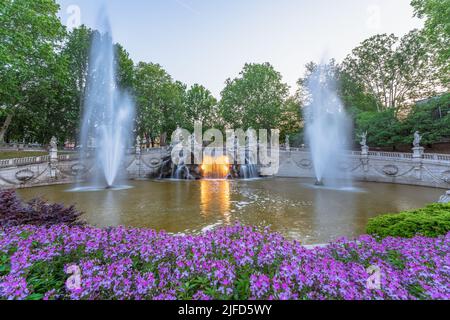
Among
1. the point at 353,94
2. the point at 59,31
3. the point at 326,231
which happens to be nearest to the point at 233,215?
the point at 326,231

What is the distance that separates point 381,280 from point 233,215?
710 centimetres

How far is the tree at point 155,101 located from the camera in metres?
34.8

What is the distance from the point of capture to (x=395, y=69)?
29.3 meters

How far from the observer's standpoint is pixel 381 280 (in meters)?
2.40

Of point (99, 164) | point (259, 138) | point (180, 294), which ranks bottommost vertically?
point (180, 294)

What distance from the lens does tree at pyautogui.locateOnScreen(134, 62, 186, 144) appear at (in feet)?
114

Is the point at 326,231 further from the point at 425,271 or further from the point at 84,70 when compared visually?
the point at 84,70

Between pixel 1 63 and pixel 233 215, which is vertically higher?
pixel 1 63

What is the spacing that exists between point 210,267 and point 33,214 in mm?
4742

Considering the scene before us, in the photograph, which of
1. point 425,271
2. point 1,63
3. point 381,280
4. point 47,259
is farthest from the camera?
point 1,63

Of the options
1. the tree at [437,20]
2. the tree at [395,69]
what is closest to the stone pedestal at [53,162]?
the tree at [437,20]

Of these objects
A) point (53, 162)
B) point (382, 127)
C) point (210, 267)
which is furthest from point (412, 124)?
point (53, 162)

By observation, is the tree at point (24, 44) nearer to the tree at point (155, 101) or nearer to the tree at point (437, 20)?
the tree at point (155, 101)

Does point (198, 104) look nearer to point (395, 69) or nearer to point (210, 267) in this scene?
point (395, 69)
